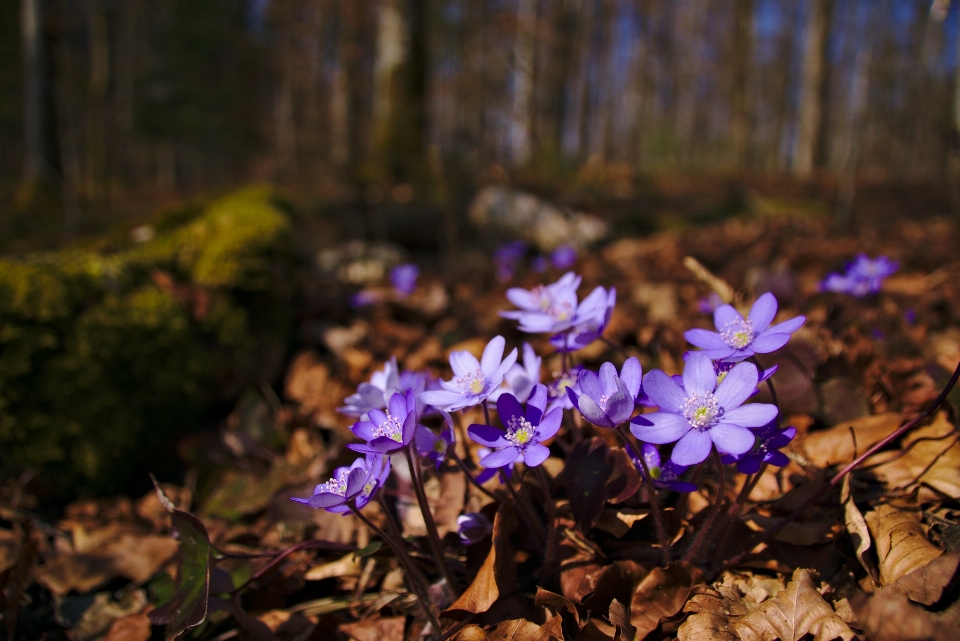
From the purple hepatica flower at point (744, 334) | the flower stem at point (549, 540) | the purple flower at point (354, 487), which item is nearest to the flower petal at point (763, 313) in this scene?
the purple hepatica flower at point (744, 334)

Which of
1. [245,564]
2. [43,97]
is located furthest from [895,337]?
[43,97]

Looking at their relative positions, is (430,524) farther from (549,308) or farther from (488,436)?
(549,308)

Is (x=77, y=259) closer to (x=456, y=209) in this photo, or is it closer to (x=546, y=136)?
(x=456, y=209)

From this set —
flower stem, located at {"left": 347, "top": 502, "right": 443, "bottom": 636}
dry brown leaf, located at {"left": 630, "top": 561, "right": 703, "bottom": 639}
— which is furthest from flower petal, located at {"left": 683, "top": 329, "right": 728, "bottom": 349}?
flower stem, located at {"left": 347, "top": 502, "right": 443, "bottom": 636}

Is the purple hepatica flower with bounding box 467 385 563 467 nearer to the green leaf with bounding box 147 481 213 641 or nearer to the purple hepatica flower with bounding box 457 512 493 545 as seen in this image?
the purple hepatica flower with bounding box 457 512 493 545

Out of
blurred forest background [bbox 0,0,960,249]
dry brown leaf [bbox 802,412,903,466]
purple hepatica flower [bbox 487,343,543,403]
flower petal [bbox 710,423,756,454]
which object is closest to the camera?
flower petal [bbox 710,423,756,454]
